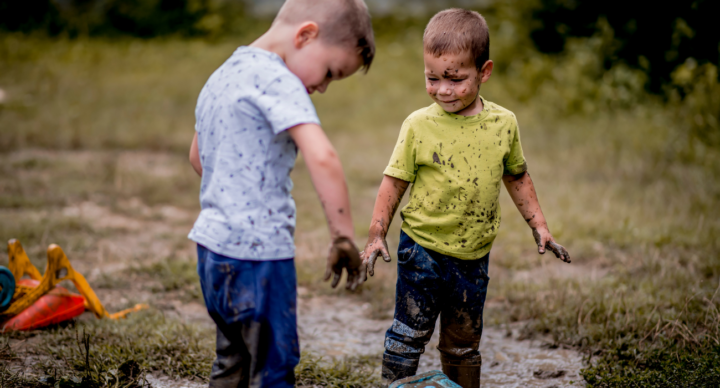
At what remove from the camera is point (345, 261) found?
1695 mm

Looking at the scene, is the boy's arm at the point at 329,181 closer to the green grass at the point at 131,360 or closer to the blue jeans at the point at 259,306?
the blue jeans at the point at 259,306

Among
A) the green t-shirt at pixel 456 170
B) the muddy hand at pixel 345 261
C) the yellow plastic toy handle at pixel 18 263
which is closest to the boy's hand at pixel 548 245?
the green t-shirt at pixel 456 170

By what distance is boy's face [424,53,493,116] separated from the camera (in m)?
2.11

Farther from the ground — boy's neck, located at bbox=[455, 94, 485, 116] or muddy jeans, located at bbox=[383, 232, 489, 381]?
boy's neck, located at bbox=[455, 94, 485, 116]

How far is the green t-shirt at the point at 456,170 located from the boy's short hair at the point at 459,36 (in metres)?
0.22

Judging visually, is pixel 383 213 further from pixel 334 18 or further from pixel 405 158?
pixel 334 18

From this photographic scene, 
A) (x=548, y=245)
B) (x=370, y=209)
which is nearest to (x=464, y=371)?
(x=548, y=245)

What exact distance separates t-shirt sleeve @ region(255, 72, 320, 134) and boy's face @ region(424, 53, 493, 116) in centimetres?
66

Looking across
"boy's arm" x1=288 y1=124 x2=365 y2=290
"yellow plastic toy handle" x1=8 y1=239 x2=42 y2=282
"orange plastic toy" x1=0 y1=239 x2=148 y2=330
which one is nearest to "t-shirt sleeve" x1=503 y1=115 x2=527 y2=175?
"boy's arm" x1=288 y1=124 x2=365 y2=290

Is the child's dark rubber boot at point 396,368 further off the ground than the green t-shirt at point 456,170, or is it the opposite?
the green t-shirt at point 456,170

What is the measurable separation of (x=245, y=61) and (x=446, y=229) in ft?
3.23

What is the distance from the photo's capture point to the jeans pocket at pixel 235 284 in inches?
67.3

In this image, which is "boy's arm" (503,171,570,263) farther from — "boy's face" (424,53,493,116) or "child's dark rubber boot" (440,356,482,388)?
"child's dark rubber boot" (440,356,482,388)

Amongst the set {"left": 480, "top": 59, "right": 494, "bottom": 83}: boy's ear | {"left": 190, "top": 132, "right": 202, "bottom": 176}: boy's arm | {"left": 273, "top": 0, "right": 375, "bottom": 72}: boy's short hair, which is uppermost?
{"left": 273, "top": 0, "right": 375, "bottom": 72}: boy's short hair
